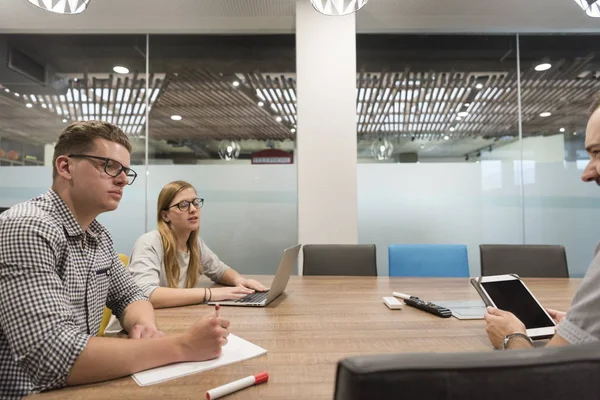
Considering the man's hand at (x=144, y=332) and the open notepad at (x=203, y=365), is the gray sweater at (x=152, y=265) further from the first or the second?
the open notepad at (x=203, y=365)

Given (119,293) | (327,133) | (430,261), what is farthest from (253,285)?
(327,133)

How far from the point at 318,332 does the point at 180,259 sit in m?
1.14

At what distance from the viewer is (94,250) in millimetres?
1227

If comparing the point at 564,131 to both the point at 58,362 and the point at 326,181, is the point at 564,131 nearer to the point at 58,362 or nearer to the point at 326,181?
the point at 326,181

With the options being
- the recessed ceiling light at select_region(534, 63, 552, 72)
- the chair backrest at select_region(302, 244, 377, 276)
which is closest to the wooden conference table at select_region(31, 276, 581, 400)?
the chair backrest at select_region(302, 244, 377, 276)

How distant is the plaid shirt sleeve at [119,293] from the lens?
1420 millimetres

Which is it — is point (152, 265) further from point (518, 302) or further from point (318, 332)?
point (518, 302)

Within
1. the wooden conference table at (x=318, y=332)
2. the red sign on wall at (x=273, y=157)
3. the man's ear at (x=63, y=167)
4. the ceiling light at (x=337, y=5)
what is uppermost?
the ceiling light at (x=337, y=5)

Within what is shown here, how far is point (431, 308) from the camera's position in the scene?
1.53m

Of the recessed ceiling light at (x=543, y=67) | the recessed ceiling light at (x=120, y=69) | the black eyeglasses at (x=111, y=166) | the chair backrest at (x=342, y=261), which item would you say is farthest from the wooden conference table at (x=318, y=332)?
the recessed ceiling light at (x=120, y=69)

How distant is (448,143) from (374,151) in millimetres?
875

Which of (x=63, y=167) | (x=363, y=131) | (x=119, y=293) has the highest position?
(x=363, y=131)

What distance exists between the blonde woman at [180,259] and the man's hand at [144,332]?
44 cm

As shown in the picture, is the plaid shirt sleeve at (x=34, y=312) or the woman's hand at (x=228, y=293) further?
the woman's hand at (x=228, y=293)
